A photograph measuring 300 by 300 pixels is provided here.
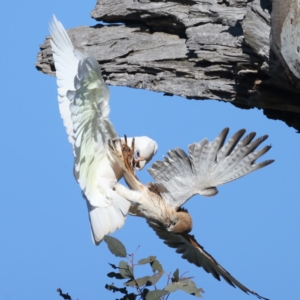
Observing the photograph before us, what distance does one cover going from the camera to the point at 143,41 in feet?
12.8

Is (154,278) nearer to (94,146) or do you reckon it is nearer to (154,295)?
(154,295)

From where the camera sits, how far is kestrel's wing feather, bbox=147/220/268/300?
374 centimetres

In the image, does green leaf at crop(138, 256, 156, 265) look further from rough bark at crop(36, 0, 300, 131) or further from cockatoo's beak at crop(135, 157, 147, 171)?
rough bark at crop(36, 0, 300, 131)

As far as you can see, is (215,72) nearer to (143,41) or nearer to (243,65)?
(243,65)

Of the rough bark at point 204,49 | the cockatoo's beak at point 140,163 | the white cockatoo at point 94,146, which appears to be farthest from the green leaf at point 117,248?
the rough bark at point 204,49

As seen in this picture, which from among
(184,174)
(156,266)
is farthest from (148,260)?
(184,174)

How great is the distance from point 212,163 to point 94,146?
45 cm

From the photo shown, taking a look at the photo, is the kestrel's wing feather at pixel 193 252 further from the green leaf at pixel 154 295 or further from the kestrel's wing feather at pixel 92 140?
the green leaf at pixel 154 295

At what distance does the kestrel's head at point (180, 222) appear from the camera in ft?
11.9

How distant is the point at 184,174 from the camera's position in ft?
11.4

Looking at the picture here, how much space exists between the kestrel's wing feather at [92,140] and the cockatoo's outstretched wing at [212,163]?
0.19m

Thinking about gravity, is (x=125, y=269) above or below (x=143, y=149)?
below

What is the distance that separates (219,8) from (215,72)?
10.1 inches

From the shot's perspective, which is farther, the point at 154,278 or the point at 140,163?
the point at 140,163
